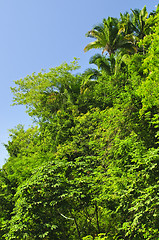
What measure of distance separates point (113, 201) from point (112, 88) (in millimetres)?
8610

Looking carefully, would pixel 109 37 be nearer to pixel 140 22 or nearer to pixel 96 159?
pixel 140 22

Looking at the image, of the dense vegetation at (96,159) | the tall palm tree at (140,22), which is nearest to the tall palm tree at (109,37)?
the dense vegetation at (96,159)

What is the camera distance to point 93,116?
11.5 m

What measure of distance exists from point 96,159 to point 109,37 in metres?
12.1

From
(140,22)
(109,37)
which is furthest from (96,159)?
(140,22)

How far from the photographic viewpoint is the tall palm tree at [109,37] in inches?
656

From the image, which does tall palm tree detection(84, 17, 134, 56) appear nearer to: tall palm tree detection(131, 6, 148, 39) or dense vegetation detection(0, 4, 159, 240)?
dense vegetation detection(0, 4, 159, 240)

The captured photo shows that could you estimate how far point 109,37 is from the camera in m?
16.6

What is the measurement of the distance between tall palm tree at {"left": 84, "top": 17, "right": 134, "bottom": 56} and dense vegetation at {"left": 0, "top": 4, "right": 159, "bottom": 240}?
3.2 inches

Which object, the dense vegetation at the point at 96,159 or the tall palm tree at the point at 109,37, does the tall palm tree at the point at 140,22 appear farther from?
the tall palm tree at the point at 109,37

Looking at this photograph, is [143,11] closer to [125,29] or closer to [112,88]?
[125,29]

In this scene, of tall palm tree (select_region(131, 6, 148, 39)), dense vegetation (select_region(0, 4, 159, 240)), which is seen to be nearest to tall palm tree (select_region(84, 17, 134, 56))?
dense vegetation (select_region(0, 4, 159, 240))

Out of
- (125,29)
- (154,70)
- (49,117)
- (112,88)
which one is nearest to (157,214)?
(154,70)

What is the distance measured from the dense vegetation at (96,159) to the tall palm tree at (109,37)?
81 millimetres
